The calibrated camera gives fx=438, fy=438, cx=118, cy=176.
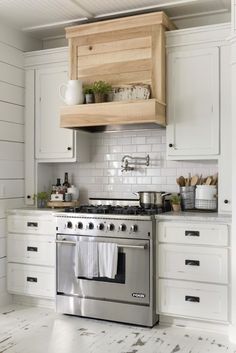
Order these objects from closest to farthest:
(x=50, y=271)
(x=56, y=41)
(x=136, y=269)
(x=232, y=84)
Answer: (x=232, y=84), (x=136, y=269), (x=50, y=271), (x=56, y=41)

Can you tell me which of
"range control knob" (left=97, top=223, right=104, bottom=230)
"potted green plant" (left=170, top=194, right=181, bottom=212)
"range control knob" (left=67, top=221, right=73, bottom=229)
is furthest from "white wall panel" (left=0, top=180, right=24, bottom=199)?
"potted green plant" (left=170, top=194, right=181, bottom=212)

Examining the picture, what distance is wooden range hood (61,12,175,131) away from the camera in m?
3.81

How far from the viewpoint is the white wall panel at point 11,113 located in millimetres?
4324

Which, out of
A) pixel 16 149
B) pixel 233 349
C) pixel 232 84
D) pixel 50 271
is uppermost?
pixel 232 84

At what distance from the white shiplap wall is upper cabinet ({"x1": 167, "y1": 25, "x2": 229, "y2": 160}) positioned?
1.60 metres

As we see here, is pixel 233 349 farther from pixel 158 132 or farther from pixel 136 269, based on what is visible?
pixel 158 132

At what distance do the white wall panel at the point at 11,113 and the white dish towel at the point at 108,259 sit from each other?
1641 millimetres

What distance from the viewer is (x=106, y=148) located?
459 cm

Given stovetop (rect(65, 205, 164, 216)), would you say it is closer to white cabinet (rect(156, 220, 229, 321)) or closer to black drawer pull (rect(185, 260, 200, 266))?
white cabinet (rect(156, 220, 229, 321))

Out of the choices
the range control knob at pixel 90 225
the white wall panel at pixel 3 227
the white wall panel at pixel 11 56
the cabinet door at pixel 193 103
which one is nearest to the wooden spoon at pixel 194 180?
Result: the cabinet door at pixel 193 103

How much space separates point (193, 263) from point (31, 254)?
1.62 m

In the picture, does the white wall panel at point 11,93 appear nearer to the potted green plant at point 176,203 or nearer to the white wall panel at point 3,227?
the white wall panel at point 3,227

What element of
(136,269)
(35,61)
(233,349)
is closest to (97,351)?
(136,269)

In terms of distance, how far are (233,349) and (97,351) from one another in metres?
0.99
